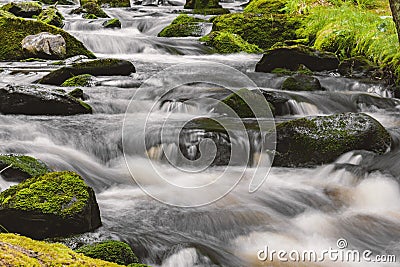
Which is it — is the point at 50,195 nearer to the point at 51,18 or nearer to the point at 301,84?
the point at 301,84

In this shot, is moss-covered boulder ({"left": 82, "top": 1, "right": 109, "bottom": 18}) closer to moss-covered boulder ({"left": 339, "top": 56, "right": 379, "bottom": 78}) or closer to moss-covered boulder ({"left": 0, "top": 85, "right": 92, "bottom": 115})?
moss-covered boulder ({"left": 339, "top": 56, "right": 379, "bottom": 78})

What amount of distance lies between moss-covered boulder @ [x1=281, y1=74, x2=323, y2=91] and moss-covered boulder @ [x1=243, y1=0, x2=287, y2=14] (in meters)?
7.08

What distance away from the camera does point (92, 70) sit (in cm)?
974

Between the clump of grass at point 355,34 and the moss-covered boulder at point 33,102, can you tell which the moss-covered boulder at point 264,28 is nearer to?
the clump of grass at point 355,34

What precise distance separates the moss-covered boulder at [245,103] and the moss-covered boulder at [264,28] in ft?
21.5

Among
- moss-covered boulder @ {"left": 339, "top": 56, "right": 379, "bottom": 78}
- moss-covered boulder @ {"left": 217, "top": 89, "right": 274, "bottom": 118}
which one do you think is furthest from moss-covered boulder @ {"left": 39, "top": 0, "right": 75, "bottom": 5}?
moss-covered boulder @ {"left": 217, "top": 89, "right": 274, "bottom": 118}

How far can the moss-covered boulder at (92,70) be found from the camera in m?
9.06

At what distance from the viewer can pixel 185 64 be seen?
11.5m


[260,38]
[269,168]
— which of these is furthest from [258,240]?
[260,38]

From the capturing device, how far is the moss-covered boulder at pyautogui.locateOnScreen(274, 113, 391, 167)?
567 centimetres

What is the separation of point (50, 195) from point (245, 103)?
425 centimetres

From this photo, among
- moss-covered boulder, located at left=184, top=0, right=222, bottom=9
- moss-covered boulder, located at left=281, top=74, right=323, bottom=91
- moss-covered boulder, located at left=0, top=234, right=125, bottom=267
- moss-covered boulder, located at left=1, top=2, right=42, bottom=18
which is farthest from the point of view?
moss-covered boulder, located at left=184, top=0, right=222, bottom=9

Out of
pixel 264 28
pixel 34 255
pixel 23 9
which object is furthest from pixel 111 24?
pixel 34 255

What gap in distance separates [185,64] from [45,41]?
371 centimetres
